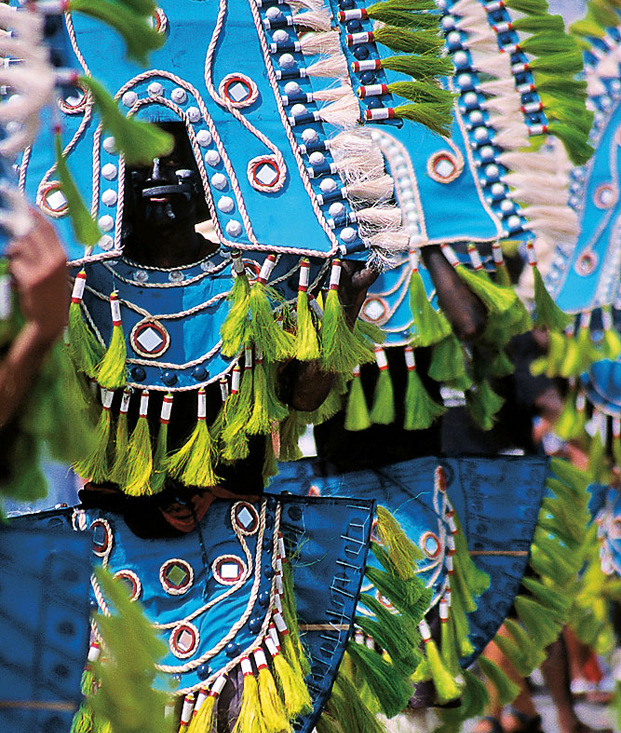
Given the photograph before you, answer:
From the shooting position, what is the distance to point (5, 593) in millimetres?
1471

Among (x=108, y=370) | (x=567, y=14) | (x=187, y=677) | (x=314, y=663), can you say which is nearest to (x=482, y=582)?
(x=314, y=663)

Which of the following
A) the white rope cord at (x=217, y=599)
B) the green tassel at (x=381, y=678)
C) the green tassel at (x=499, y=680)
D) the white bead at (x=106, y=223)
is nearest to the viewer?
the white bead at (x=106, y=223)

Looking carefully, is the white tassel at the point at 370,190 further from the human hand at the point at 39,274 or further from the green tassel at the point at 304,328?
the human hand at the point at 39,274

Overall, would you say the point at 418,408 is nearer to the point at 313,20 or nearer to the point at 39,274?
the point at 313,20

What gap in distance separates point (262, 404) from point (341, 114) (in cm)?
47

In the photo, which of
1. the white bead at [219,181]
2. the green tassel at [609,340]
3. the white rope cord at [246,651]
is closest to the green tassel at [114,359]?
the white bead at [219,181]

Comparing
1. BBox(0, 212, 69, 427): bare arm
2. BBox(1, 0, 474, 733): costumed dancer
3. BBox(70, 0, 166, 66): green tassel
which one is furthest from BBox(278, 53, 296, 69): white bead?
BBox(0, 212, 69, 427): bare arm

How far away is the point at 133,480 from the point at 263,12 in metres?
0.76

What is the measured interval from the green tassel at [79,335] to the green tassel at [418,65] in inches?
22.9

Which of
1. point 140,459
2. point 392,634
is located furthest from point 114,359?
point 392,634

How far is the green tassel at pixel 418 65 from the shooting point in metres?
1.83

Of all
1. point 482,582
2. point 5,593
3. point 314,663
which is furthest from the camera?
point 482,582

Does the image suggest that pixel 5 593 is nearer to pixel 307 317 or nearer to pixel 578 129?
pixel 307 317

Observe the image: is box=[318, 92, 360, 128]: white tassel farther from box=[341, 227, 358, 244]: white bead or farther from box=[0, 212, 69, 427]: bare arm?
box=[0, 212, 69, 427]: bare arm
